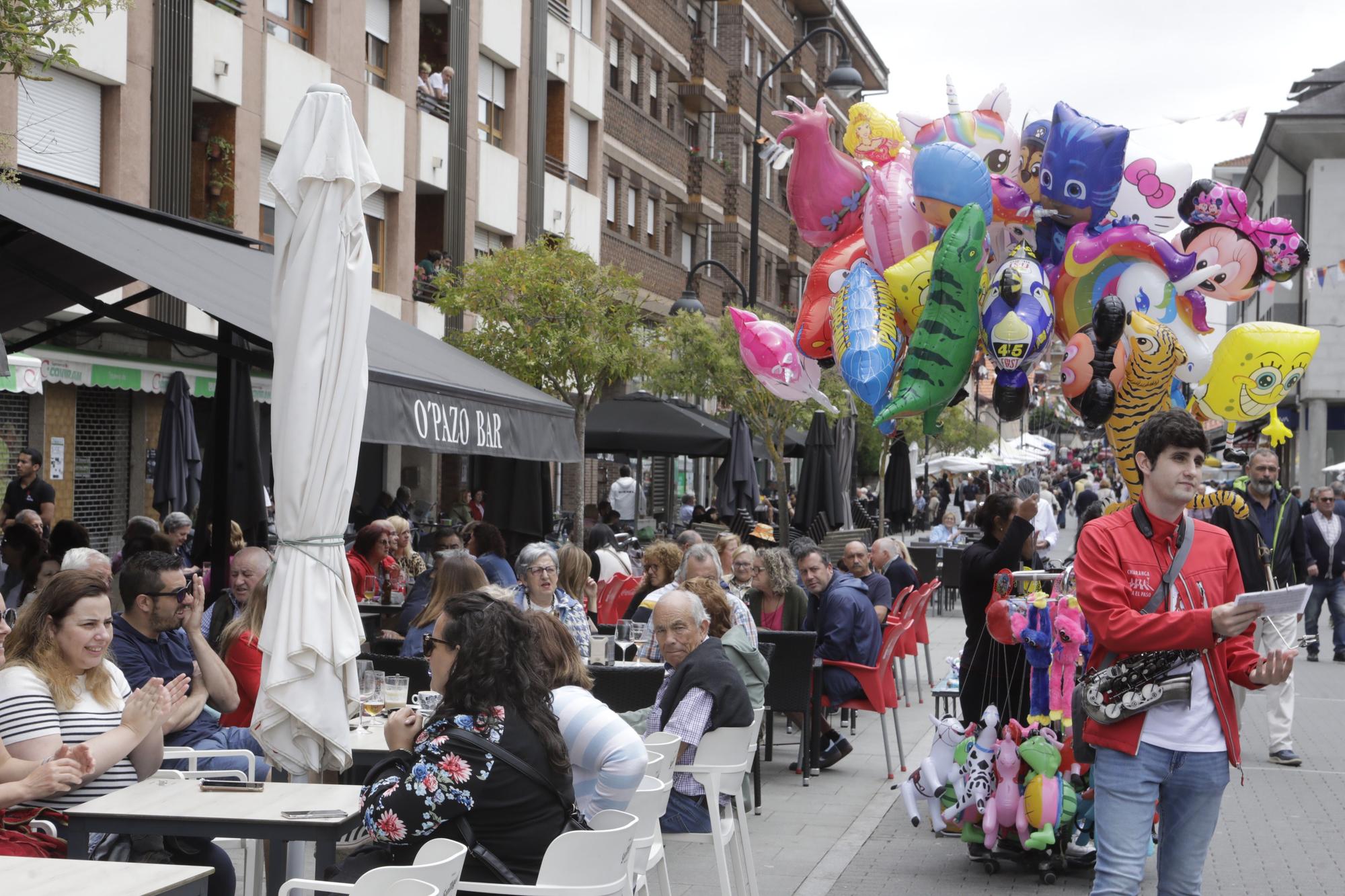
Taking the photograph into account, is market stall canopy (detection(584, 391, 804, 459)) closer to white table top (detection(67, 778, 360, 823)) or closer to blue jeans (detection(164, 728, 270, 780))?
blue jeans (detection(164, 728, 270, 780))

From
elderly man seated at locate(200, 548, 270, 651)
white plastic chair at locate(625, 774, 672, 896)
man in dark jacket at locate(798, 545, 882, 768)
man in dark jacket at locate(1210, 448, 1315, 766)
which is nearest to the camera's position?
white plastic chair at locate(625, 774, 672, 896)

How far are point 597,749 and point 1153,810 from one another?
1.86 metres

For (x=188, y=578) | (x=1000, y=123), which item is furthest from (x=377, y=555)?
(x=1000, y=123)

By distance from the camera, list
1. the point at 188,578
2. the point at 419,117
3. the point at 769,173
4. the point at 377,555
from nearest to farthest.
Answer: the point at 188,578
the point at 377,555
the point at 419,117
the point at 769,173

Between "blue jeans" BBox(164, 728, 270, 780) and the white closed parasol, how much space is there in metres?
0.63

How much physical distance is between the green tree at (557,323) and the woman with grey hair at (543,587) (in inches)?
404

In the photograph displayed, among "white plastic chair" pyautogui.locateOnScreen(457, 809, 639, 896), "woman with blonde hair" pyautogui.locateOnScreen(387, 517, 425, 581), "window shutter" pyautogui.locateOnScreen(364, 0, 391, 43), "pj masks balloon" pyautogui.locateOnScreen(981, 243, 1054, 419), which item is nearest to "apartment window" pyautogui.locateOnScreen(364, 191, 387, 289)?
"window shutter" pyautogui.locateOnScreen(364, 0, 391, 43)

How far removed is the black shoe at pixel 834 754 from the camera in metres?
10.6

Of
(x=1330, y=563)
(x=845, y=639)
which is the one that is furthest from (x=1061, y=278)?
(x=1330, y=563)

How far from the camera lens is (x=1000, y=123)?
955cm

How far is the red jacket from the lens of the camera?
507 cm

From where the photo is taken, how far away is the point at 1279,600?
15.3 ft

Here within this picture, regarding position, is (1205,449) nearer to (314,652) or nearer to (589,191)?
(314,652)

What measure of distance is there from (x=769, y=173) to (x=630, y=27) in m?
15.4
